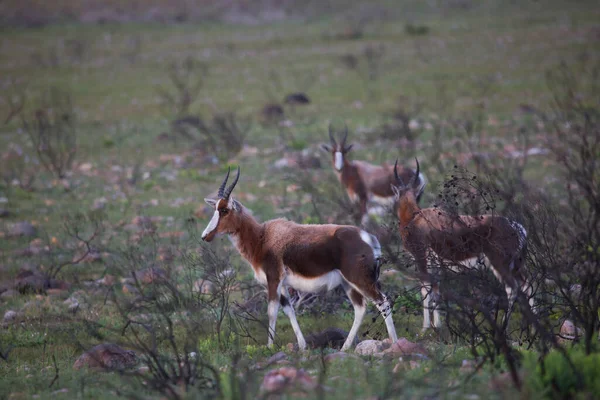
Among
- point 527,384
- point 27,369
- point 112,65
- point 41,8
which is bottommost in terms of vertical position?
point 27,369

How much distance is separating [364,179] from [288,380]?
936 cm

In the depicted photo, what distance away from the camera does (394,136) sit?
64.2ft

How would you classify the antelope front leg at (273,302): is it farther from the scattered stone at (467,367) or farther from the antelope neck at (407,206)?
the scattered stone at (467,367)

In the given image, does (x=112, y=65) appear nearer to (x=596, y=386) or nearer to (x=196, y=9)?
(x=196, y=9)

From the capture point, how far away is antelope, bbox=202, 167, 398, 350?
26.9 feet

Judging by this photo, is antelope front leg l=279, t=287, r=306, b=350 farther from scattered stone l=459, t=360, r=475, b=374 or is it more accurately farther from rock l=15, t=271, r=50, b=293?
rock l=15, t=271, r=50, b=293

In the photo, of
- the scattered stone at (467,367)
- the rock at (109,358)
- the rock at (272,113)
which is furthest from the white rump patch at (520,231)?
the rock at (272,113)

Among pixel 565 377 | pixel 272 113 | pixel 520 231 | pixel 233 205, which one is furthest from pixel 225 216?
pixel 272 113

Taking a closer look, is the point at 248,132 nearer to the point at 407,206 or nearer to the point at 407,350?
the point at 407,206

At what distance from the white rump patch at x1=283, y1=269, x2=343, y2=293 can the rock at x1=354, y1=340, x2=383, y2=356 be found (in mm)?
800

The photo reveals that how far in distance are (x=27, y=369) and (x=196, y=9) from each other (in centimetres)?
4795

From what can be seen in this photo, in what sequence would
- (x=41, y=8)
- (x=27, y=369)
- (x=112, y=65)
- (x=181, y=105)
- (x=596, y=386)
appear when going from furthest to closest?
(x=41, y=8) → (x=112, y=65) → (x=181, y=105) → (x=27, y=369) → (x=596, y=386)

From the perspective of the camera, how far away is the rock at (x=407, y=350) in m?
7.28

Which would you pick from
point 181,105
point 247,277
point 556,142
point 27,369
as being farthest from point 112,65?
point 27,369
